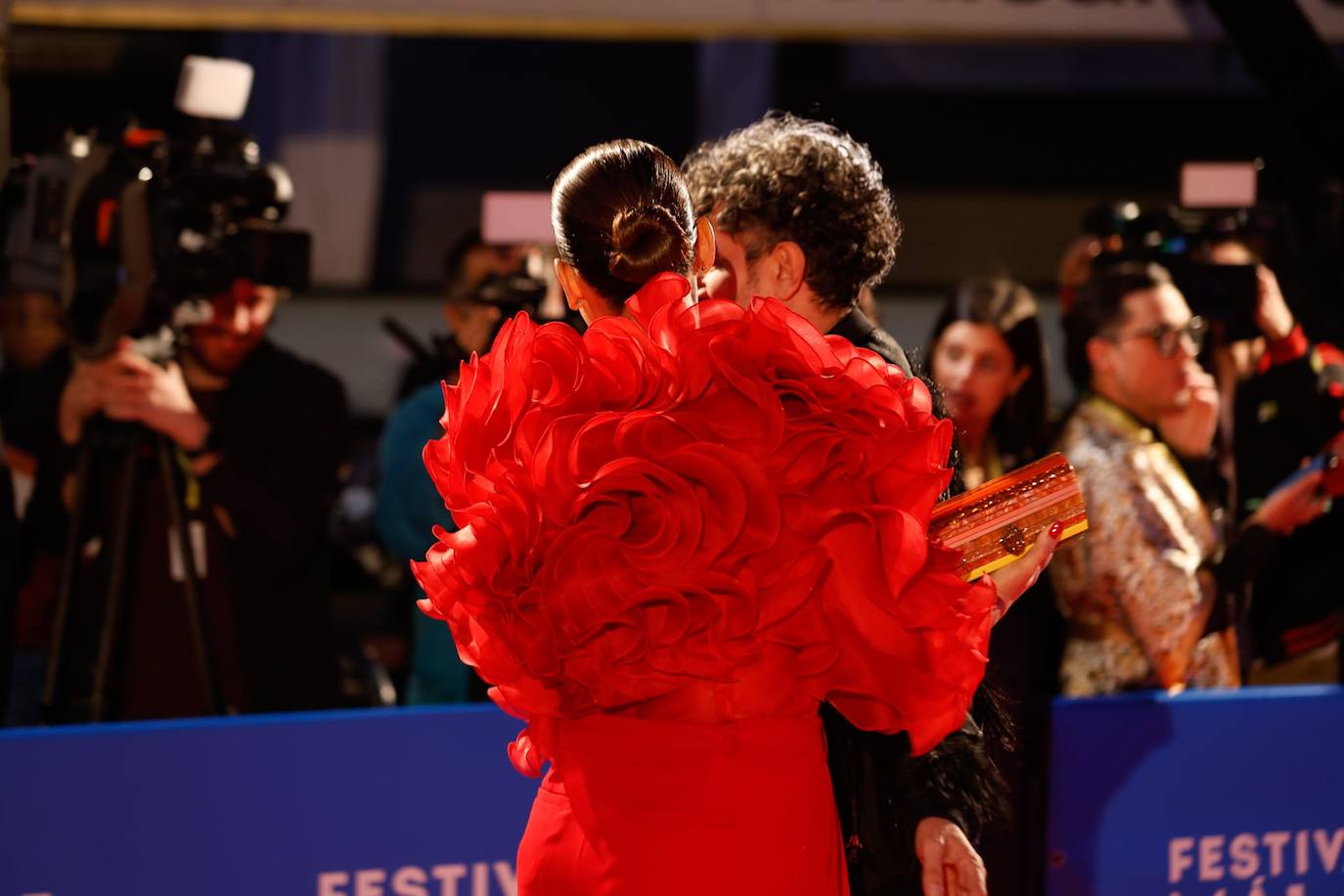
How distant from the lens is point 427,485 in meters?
3.78

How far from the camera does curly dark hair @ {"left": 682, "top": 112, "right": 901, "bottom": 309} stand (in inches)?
86.5

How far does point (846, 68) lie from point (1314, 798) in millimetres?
4456

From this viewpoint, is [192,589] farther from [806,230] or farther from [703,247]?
[703,247]

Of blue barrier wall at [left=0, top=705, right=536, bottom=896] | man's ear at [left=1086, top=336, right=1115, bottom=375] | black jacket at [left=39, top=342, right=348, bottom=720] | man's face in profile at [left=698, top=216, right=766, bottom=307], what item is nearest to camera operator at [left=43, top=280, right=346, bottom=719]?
black jacket at [left=39, top=342, right=348, bottom=720]

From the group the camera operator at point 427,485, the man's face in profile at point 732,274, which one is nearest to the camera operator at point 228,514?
the camera operator at point 427,485

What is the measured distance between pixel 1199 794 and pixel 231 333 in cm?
221

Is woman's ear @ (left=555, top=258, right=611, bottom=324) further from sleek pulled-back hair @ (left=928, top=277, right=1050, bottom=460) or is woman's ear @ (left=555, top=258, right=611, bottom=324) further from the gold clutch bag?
sleek pulled-back hair @ (left=928, top=277, right=1050, bottom=460)

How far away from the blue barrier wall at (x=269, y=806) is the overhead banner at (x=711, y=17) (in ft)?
5.93

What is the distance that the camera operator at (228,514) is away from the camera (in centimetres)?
334

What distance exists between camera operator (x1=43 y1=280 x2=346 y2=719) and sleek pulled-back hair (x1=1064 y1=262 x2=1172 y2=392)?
1587mm

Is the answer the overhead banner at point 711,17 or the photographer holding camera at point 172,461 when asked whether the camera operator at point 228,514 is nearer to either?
the photographer holding camera at point 172,461

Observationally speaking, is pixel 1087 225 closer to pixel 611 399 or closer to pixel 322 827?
pixel 322 827

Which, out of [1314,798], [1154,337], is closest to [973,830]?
[1314,798]

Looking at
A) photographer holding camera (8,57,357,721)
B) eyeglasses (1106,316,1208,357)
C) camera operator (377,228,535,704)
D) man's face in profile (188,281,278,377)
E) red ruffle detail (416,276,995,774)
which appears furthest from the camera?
man's face in profile (188,281,278,377)
